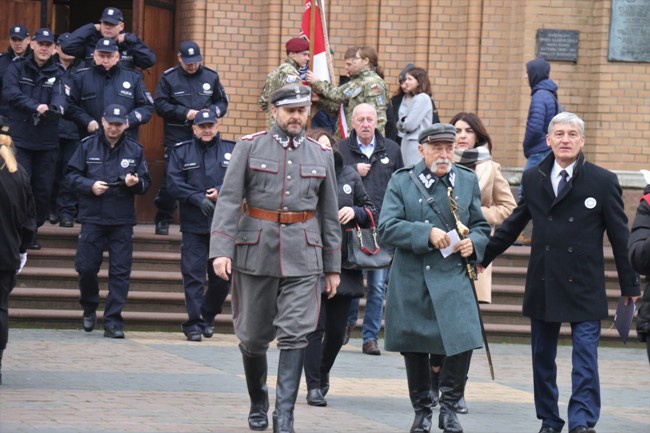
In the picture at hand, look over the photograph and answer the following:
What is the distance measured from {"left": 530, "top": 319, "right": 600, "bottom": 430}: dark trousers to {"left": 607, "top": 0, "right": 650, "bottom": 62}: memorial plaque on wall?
27.5 feet

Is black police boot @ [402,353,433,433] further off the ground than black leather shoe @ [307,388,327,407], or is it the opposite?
black police boot @ [402,353,433,433]

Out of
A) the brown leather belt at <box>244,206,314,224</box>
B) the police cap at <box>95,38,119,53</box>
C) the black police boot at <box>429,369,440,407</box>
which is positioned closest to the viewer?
the brown leather belt at <box>244,206,314,224</box>

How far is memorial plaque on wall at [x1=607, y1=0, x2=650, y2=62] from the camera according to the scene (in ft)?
54.5

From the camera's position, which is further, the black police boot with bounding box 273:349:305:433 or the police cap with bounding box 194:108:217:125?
the police cap with bounding box 194:108:217:125

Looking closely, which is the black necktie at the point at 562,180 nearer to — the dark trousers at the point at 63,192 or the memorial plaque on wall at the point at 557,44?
the dark trousers at the point at 63,192

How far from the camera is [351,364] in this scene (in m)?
11.9

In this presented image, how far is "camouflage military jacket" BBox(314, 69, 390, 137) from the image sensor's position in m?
14.0

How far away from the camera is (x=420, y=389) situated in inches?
340

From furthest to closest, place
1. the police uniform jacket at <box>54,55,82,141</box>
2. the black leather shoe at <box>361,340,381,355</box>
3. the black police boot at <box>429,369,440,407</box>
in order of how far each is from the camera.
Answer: the police uniform jacket at <box>54,55,82,141</box>, the black leather shoe at <box>361,340,381,355</box>, the black police boot at <box>429,369,440,407</box>

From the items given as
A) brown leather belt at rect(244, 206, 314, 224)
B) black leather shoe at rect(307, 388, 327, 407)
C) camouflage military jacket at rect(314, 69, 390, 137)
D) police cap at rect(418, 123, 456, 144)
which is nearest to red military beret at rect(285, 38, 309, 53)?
camouflage military jacket at rect(314, 69, 390, 137)

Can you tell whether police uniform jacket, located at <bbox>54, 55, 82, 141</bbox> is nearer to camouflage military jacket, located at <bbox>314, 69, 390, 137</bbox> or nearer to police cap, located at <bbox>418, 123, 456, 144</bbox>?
camouflage military jacket, located at <bbox>314, 69, 390, 137</bbox>

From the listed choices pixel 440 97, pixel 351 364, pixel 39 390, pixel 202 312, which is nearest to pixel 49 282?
pixel 202 312

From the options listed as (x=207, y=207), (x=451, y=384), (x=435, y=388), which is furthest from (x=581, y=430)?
(x=207, y=207)

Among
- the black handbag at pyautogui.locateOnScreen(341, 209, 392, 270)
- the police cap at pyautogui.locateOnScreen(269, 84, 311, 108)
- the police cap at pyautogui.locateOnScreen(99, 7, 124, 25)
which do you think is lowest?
the black handbag at pyautogui.locateOnScreen(341, 209, 392, 270)
